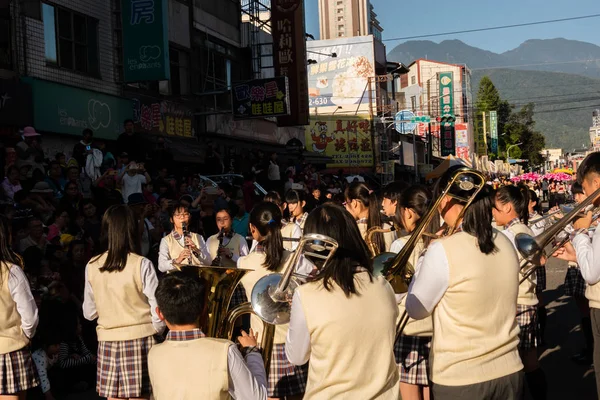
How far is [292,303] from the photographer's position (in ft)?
11.2

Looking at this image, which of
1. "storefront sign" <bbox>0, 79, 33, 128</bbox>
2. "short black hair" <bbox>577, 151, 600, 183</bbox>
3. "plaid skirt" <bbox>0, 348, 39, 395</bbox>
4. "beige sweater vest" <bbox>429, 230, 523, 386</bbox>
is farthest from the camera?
"storefront sign" <bbox>0, 79, 33, 128</bbox>

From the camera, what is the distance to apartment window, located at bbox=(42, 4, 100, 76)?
600 inches

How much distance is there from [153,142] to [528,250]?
14398 mm

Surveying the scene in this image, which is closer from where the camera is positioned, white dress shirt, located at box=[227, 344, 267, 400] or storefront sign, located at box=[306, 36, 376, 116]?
white dress shirt, located at box=[227, 344, 267, 400]

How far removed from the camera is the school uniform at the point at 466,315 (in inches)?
148

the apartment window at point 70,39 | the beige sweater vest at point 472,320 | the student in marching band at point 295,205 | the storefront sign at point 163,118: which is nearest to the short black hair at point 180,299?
the beige sweater vest at point 472,320

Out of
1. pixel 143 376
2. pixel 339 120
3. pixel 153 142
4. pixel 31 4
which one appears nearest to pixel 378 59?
pixel 339 120

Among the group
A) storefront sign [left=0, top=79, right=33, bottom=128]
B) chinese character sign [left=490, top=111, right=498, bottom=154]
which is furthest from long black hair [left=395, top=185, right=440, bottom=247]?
chinese character sign [left=490, top=111, right=498, bottom=154]

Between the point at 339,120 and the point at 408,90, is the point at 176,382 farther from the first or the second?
the point at 408,90

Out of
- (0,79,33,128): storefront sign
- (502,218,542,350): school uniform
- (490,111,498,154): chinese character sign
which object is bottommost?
(502,218,542,350): school uniform

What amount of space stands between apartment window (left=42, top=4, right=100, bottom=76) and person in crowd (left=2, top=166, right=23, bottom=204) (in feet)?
16.3

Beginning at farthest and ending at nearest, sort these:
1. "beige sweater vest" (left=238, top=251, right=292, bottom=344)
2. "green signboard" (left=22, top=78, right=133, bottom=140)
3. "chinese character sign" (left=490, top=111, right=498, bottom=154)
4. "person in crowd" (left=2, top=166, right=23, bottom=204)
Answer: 1. "chinese character sign" (left=490, top=111, right=498, bottom=154)
2. "green signboard" (left=22, top=78, right=133, bottom=140)
3. "person in crowd" (left=2, top=166, right=23, bottom=204)
4. "beige sweater vest" (left=238, top=251, right=292, bottom=344)

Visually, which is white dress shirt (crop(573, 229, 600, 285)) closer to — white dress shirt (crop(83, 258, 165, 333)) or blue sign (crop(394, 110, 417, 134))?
white dress shirt (crop(83, 258, 165, 333))

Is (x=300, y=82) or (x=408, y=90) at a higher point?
(x=408, y=90)
